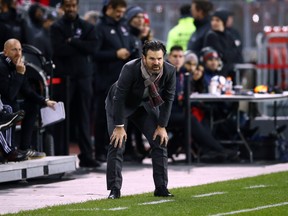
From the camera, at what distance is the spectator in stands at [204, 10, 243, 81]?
2189cm

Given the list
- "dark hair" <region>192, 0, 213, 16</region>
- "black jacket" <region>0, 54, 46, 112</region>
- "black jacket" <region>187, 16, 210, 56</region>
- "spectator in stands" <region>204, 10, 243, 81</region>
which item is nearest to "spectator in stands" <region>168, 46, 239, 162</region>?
"spectator in stands" <region>204, 10, 243, 81</region>

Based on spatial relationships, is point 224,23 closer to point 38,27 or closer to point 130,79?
point 38,27

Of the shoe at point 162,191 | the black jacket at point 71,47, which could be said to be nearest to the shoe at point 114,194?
the shoe at point 162,191

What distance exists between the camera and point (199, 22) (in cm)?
2266

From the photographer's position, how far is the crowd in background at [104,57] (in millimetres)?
19266

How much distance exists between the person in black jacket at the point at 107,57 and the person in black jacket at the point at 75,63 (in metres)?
0.73

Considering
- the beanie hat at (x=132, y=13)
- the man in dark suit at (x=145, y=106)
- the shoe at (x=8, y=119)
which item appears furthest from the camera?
the beanie hat at (x=132, y=13)

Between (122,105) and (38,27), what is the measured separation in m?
9.10

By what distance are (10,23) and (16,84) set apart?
3203 mm

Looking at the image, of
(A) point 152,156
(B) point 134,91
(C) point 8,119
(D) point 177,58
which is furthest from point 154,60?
(D) point 177,58

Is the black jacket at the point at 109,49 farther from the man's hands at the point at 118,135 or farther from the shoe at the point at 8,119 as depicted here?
the man's hands at the point at 118,135

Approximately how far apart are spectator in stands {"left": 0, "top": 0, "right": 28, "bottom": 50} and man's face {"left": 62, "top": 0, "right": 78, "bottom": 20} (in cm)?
84

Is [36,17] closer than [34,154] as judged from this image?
No

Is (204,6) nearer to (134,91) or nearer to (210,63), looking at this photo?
(210,63)
